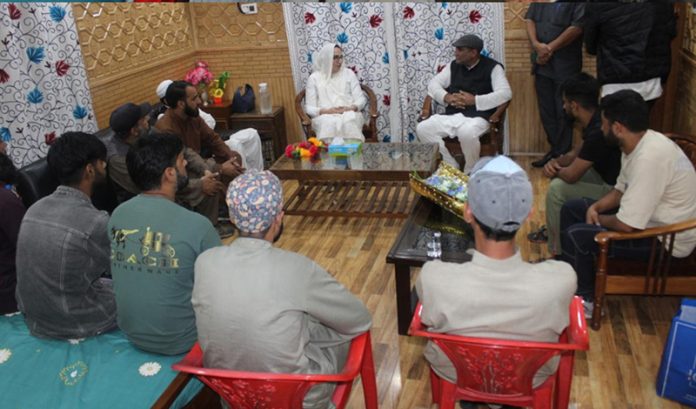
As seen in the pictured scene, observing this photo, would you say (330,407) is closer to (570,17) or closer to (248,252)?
(248,252)

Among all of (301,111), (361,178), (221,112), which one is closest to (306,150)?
(361,178)

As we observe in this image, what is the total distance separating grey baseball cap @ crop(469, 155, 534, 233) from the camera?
1.32 metres

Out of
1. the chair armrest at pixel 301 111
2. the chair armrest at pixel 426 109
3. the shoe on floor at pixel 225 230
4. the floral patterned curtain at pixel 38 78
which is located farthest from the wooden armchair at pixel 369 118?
the floral patterned curtain at pixel 38 78

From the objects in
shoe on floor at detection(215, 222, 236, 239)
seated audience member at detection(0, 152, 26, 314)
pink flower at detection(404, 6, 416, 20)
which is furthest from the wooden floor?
pink flower at detection(404, 6, 416, 20)

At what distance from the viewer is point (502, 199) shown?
51.9 inches

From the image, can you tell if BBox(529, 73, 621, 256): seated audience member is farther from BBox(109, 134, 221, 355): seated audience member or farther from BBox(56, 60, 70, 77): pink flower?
BBox(56, 60, 70, 77): pink flower

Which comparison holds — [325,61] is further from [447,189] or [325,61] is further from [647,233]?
[647,233]

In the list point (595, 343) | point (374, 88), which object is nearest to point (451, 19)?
point (374, 88)

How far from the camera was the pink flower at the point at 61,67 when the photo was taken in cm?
290

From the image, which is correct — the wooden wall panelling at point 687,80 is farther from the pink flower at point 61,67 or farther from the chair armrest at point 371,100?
the pink flower at point 61,67

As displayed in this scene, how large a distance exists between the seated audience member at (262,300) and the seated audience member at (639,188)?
111cm

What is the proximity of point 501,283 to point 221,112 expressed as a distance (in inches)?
121

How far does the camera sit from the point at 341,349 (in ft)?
5.35

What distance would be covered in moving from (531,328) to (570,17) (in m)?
2.35
